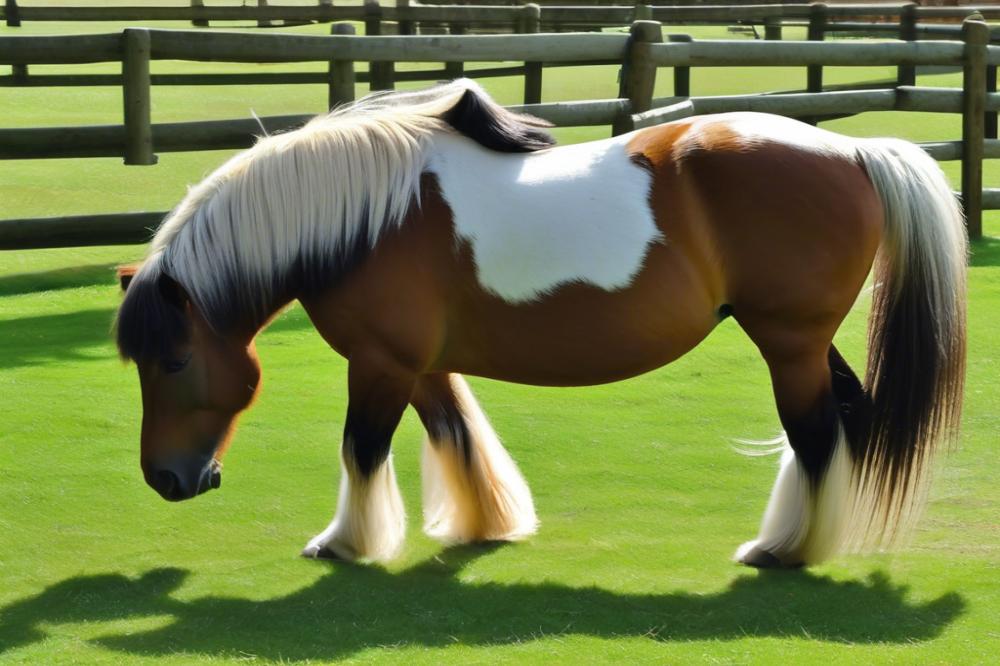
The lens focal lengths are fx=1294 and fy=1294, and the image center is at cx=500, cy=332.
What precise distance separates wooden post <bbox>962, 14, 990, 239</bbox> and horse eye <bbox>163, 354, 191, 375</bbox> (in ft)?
20.9

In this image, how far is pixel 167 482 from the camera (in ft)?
12.0

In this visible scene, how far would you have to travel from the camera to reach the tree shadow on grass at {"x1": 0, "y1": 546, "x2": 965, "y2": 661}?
10.6 ft

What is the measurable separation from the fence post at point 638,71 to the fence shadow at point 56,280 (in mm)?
3235

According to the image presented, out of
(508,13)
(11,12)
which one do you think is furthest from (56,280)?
(11,12)

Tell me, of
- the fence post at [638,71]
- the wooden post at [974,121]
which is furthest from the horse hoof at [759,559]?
the wooden post at [974,121]

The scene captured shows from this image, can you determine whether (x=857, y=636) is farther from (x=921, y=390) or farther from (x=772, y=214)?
(x=772, y=214)

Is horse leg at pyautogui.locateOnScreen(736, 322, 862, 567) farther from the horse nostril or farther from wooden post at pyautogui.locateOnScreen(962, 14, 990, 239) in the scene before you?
wooden post at pyautogui.locateOnScreen(962, 14, 990, 239)

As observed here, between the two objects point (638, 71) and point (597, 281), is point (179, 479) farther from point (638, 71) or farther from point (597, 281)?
point (638, 71)

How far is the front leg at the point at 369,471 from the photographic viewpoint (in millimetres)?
3676

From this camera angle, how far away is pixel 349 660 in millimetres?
3061

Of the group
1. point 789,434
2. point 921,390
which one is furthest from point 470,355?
A: point 921,390

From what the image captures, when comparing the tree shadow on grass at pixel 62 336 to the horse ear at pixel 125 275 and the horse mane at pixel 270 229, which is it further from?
the horse mane at pixel 270 229

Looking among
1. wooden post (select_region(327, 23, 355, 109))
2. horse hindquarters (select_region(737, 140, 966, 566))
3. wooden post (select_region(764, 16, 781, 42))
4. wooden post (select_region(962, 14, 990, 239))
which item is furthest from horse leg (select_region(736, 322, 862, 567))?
wooden post (select_region(764, 16, 781, 42))

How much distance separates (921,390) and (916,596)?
573mm
